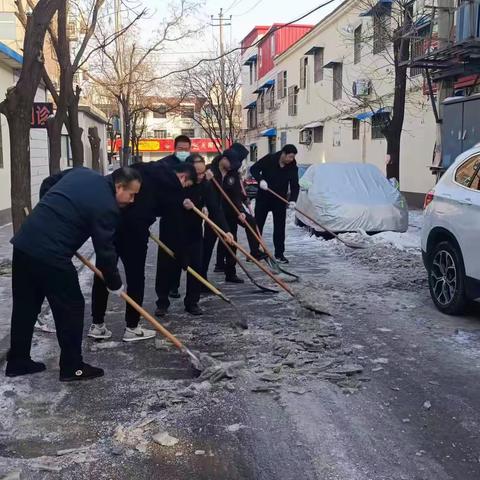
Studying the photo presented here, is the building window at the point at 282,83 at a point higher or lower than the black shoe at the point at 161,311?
higher

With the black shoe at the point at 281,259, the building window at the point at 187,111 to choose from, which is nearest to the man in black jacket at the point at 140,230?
the black shoe at the point at 281,259

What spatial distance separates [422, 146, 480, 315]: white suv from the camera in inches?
225

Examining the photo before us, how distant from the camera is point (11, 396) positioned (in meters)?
4.27

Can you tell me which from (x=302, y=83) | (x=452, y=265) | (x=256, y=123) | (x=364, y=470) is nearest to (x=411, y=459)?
(x=364, y=470)

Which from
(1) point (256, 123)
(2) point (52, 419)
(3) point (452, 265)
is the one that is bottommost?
(2) point (52, 419)

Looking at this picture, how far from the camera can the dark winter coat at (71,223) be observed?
422 centimetres

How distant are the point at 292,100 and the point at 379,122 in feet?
55.8

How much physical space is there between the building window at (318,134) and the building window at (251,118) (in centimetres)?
1768

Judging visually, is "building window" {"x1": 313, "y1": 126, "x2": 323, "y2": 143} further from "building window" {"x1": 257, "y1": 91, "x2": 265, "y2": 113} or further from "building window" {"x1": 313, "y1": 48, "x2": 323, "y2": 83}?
"building window" {"x1": 257, "y1": 91, "x2": 265, "y2": 113}

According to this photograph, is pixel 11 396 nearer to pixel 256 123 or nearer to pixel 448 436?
pixel 448 436

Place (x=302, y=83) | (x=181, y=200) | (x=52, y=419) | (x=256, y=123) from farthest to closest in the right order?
(x=256, y=123)
(x=302, y=83)
(x=181, y=200)
(x=52, y=419)

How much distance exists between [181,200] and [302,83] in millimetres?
29493

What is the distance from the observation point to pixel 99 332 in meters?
5.61

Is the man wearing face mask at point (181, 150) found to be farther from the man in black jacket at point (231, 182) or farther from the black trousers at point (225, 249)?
the black trousers at point (225, 249)
